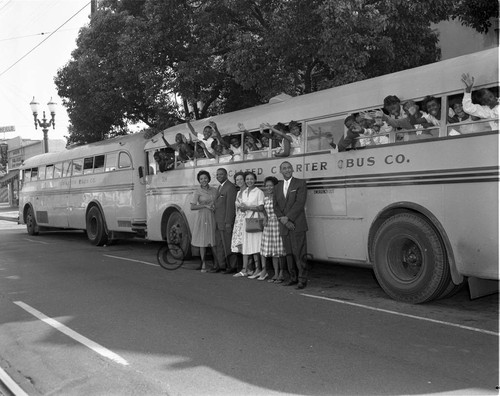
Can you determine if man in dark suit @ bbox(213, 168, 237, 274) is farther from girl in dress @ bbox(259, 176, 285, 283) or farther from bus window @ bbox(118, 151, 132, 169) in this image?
bus window @ bbox(118, 151, 132, 169)

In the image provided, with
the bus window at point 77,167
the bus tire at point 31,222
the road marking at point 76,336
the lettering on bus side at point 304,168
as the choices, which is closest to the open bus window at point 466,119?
the lettering on bus side at point 304,168

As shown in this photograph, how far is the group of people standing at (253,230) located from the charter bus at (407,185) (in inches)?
14.5

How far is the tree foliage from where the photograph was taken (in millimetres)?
9406

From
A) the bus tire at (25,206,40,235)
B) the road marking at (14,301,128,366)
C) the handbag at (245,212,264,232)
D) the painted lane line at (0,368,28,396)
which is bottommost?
the painted lane line at (0,368,28,396)

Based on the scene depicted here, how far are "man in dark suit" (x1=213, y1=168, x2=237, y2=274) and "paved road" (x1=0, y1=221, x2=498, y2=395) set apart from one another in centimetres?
72

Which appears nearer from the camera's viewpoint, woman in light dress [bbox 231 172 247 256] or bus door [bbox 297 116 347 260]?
bus door [bbox 297 116 347 260]

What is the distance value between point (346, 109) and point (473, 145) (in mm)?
2074

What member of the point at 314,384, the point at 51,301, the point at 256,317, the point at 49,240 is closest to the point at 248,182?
the point at 256,317

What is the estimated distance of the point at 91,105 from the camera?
15211 millimetres

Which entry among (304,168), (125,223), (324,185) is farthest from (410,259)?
(125,223)

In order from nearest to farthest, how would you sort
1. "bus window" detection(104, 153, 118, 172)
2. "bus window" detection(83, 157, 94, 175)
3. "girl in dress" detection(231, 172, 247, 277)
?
1. "girl in dress" detection(231, 172, 247, 277)
2. "bus window" detection(104, 153, 118, 172)
3. "bus window" detection(83, 157, 94, 175)

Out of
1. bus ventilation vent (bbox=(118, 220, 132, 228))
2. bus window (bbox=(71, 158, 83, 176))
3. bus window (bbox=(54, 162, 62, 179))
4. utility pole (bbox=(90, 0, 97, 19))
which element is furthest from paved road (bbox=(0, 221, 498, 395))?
utility pole (bbox=(90, 0, 97, 19))

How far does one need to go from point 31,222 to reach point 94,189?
577 cm

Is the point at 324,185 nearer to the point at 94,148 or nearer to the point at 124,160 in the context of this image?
the point at 124,160
